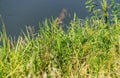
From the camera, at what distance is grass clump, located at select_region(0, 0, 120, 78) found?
407 cm

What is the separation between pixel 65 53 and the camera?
4.79 metres

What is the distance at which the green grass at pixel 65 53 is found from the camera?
407cm

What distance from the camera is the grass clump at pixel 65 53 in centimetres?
407

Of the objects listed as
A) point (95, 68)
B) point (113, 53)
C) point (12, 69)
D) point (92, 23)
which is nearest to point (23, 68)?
point (12, 69)

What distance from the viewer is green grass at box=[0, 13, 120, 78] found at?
4070 mm

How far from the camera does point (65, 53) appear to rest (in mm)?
4793

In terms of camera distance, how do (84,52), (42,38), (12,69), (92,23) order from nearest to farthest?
(12,69), (84,52), (42,38), (92,23)

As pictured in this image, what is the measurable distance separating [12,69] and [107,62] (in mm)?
1061

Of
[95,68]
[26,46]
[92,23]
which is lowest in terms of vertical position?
[95,68]

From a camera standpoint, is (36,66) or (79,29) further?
(79,29)

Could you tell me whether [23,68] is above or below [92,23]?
below

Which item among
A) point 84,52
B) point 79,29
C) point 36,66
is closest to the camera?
point 36,66

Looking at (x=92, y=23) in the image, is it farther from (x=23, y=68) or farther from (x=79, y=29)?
(x=23, y=68)

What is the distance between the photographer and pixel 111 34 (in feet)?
17.8
